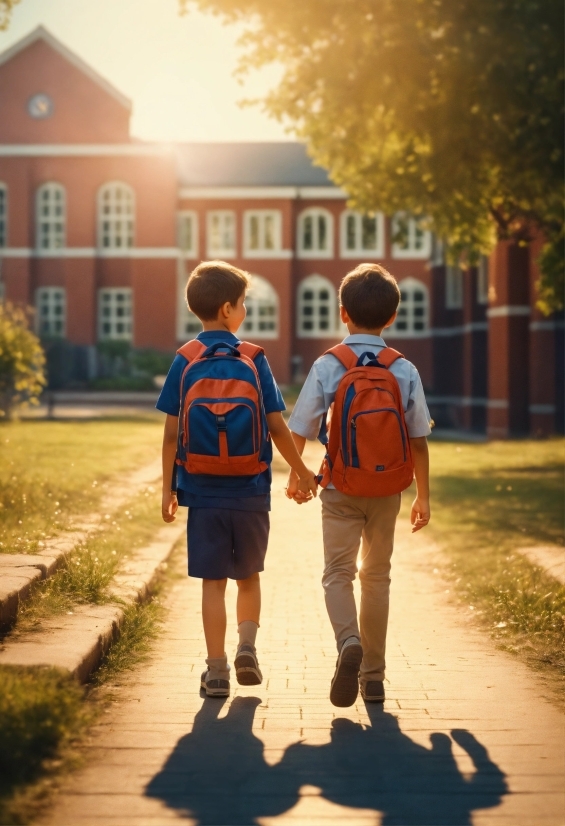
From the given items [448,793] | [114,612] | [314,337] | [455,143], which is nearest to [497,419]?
[455,143]

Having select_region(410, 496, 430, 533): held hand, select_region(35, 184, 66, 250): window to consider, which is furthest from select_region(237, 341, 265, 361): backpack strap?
select_region(35, 184, 66, 250): window

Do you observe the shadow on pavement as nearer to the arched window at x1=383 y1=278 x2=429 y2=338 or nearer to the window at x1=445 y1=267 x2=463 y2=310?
the window at x1=445 y1=267 x2=463 y2=310

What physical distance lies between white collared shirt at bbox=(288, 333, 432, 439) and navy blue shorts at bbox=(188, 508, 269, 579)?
0.44m

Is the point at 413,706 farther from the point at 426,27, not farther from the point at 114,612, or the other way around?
the point at 426,27

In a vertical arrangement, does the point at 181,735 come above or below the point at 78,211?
below

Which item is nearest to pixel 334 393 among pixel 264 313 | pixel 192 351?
pixel 192 351

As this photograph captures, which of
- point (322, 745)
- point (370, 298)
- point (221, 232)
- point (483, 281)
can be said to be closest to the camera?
point (322, 745)

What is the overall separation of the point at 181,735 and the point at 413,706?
1070 mm

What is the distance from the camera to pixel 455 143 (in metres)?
17.6

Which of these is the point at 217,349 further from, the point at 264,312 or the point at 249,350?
the point at 264,312

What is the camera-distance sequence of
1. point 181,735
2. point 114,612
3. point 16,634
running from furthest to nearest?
point 114,612 → point 16,634 → point 181,735

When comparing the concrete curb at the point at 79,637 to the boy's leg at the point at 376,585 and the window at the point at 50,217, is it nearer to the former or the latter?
the boy's leg at the point at 376,585

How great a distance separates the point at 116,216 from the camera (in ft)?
154

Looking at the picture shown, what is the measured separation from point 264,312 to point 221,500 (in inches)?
1706
